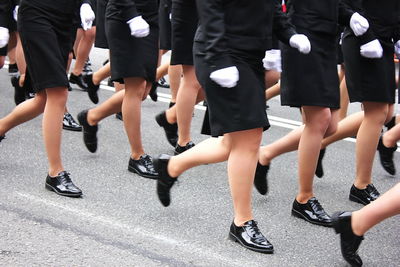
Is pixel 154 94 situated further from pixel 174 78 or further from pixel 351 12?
pixel 351 12

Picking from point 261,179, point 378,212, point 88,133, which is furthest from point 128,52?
point 378,212

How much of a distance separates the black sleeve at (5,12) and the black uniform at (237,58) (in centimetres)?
205

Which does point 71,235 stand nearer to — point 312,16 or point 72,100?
point 312,16

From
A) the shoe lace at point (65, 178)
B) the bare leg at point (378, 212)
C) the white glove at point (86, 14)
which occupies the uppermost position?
the white glove at point (86, 14)

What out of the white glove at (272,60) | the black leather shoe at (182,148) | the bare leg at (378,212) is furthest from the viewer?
the black leather shoe at (182,148)

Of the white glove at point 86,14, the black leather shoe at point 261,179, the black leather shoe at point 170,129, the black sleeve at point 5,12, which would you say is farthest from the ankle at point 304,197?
the black sleeve at point 5,12

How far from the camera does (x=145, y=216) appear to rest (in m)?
5.04

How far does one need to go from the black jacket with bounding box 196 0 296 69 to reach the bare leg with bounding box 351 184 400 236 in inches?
38.2

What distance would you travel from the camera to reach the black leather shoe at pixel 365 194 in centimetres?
558

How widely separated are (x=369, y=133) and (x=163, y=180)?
1.38 meters

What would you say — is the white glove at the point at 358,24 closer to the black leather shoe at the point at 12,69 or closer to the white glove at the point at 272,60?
the white glove at the point at 272,60

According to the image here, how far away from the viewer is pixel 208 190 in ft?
18.6

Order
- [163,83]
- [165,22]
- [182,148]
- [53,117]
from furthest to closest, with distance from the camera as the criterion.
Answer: [163,83], [165,22], [182,148], [53,117]

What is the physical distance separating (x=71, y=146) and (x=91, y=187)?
1102mm
